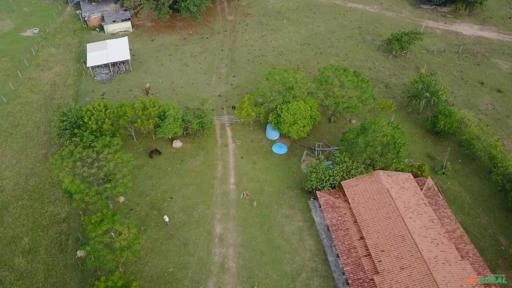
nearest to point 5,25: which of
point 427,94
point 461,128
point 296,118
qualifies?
point 296,118

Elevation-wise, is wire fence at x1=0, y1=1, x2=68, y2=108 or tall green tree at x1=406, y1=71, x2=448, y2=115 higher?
tall green tree at x1=406, y1=71, x2=448, y2=115

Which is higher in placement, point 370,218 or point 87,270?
point 370,218

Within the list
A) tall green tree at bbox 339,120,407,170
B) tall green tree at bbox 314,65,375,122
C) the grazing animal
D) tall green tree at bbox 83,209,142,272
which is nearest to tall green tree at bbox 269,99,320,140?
tall green tree at bbox 314,65,375,122

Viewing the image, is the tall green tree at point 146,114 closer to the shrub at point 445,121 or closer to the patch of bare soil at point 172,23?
the patch of bare soil at point 172,23

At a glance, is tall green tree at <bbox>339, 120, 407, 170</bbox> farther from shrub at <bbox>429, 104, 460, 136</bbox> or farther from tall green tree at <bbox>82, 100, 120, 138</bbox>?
tall green tree at <bbox>82, 100, 120, 138</bbox>

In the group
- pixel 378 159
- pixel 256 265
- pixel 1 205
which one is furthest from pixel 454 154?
pixel 1 205

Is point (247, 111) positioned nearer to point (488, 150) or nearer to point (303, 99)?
point (303, 99)

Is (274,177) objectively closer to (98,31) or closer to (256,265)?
(256,265)
